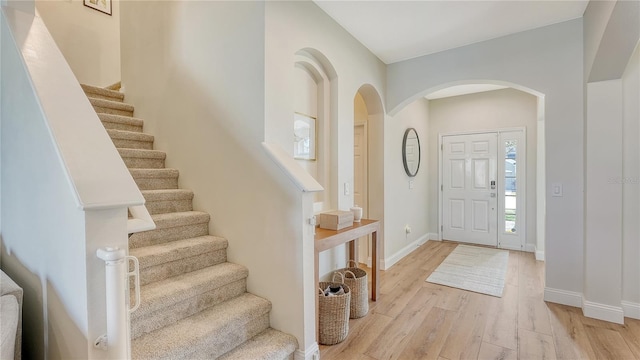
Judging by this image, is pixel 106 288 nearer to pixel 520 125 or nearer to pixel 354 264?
pixel 354 264

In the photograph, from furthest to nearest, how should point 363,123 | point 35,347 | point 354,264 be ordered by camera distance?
1. point 363,123
2. point 354,264
3. point 35,347

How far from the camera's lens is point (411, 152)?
15.1 feet

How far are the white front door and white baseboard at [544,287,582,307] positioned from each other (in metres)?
2.08

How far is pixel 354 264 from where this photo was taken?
299cm

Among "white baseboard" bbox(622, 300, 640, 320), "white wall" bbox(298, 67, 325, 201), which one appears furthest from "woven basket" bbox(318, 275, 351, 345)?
"white baseboard" bbox(622, 300, 640, 320)

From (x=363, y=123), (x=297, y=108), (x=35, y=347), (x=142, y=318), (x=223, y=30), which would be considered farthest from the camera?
(x=363, y=123)

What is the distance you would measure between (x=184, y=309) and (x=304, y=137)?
1661mm

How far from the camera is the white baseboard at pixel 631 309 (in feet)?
8.11

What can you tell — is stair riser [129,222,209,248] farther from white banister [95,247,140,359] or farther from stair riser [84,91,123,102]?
stair riser [84,91,123,102]

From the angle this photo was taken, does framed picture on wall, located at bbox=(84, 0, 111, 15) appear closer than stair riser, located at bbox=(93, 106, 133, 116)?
No

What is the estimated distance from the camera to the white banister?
39.9 inches

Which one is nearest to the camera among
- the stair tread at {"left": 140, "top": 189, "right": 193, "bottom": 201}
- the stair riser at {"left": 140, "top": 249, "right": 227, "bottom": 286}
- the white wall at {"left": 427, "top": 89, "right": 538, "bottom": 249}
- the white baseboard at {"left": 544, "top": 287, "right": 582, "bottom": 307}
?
the stair riser at {"left": 140, "top": 249, "right": 227, "bottom": 286}

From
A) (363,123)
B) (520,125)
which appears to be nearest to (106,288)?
(363,123)

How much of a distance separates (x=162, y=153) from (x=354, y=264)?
7.01 ft
